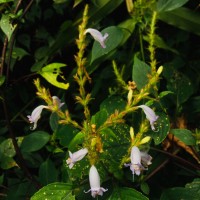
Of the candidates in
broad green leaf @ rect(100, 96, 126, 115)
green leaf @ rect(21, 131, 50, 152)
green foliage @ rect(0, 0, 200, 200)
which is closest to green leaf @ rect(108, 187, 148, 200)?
green foliage @ rect(0, 0, 200, 200)

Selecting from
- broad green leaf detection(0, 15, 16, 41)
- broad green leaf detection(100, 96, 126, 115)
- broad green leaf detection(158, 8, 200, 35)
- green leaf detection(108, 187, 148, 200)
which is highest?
broad green leaf detection(0, 15, 16, 41)

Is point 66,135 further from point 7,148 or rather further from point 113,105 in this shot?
point 7,148

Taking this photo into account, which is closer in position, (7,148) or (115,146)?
(115,146)

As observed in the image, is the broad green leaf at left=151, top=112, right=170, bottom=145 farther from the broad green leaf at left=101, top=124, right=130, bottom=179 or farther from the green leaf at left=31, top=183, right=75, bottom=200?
the green leaf at left=31, top=183, right=75, bottom=200

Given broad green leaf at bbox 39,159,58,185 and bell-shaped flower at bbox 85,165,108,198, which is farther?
broad green leaf at bbox 39,159,58,185

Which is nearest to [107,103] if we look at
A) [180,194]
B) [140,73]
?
[140,73]

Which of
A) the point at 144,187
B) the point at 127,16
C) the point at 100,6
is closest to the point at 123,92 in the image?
the point at 144,187

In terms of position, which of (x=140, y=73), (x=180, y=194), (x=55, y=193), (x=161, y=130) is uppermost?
(x=140, y=73)
